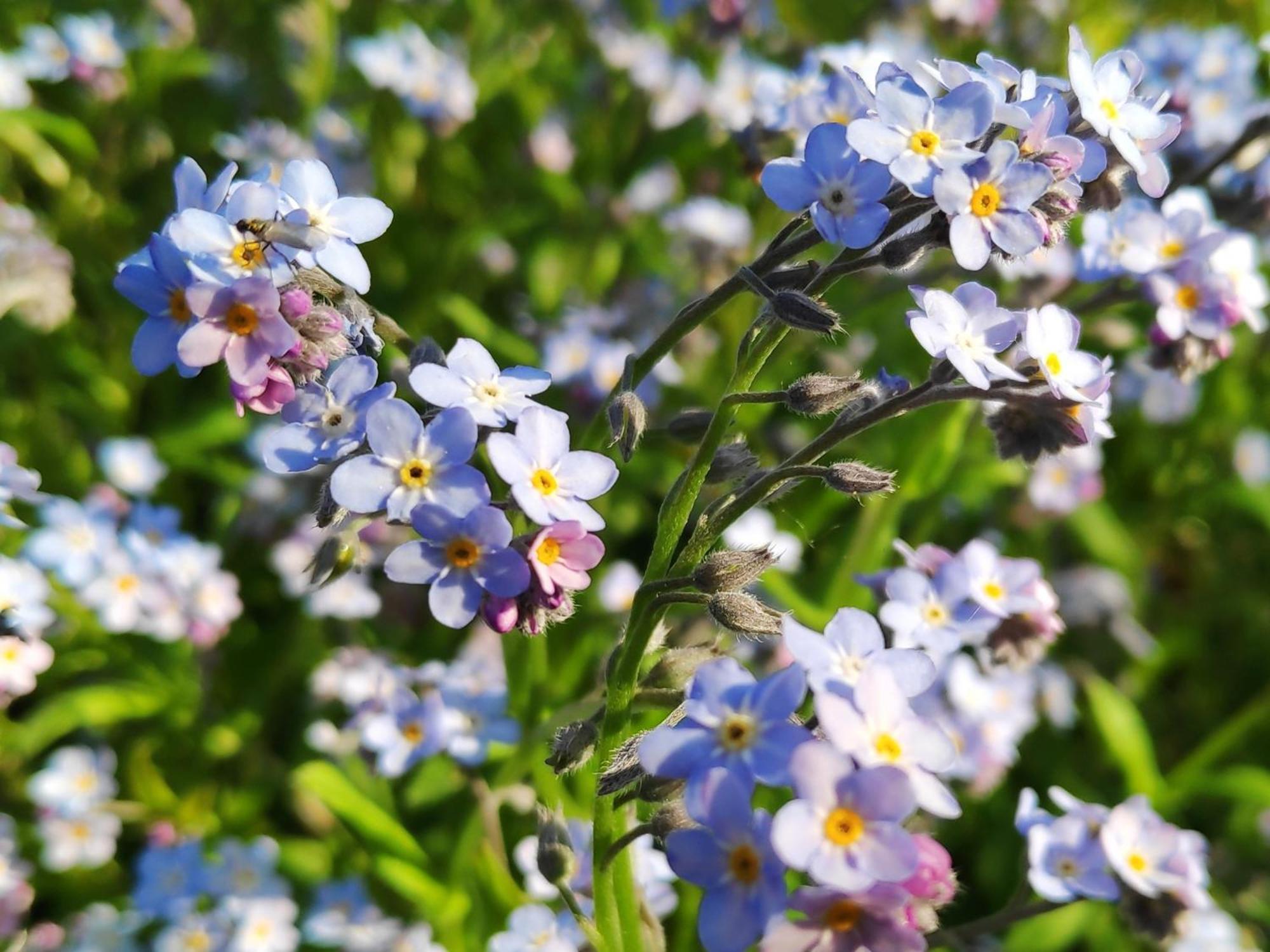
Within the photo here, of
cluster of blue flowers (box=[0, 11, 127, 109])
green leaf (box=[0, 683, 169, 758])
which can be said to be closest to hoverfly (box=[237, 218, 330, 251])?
green leaf (box=[0, 683, 169, 758])

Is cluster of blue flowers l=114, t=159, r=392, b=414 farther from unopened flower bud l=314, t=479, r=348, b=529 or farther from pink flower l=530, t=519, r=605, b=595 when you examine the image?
pink flower l=530, t=519, r=605, b=595

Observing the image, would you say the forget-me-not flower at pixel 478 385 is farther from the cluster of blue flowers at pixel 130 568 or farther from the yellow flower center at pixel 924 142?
the cluster of blue flowers at pixel 130 568

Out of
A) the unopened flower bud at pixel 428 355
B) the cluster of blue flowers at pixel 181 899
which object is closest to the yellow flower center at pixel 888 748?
the unopened flower bud at pixel 428 355

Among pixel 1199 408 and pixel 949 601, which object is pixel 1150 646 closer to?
pixel 1199 408

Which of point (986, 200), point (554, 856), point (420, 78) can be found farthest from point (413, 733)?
point (420, 78)

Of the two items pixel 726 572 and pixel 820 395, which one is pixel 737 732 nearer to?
pixel 726 572

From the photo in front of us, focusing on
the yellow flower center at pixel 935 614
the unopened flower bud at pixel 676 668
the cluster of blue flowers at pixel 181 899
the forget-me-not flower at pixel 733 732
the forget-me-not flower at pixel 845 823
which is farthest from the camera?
the cluster of blue flowers at pixel 181 899

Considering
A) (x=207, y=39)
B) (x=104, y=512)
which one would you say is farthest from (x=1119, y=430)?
(x=207, y=39)
